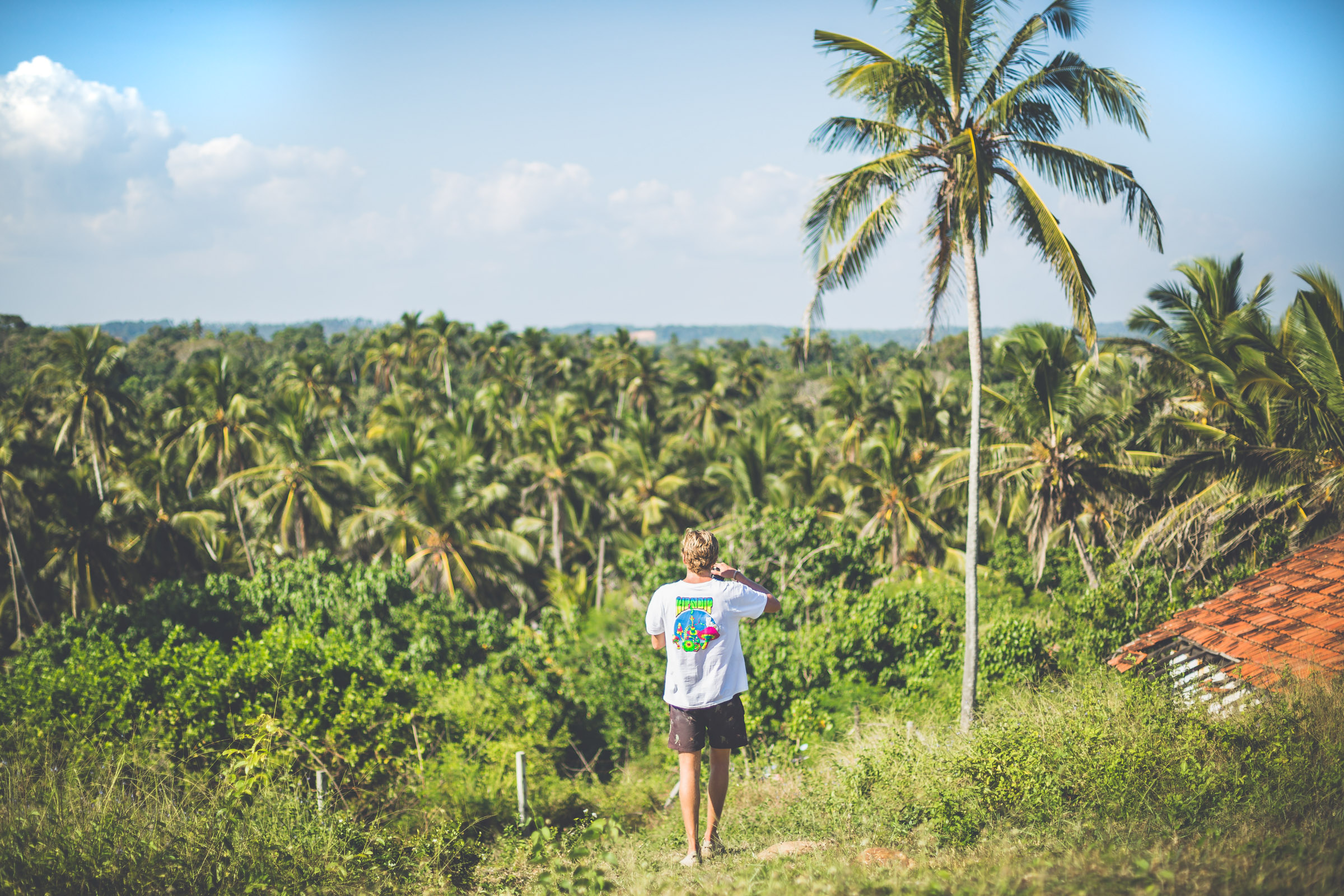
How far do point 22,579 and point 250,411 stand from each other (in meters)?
8.23

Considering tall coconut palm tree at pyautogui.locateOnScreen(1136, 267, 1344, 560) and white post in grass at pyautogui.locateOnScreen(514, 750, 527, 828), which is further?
tall coconut palm tree at pyautogui.locateOnScreen(1136, 267, 1344, 560)

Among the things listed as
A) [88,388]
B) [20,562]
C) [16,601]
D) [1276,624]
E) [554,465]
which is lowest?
[16,601]

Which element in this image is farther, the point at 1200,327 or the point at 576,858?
the point at 1200,327

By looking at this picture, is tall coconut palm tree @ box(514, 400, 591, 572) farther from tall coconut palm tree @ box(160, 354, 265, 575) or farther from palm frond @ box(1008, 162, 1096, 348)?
Result: palm frond @ box(1008, 162, 1096, 348)

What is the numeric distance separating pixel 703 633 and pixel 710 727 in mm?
609

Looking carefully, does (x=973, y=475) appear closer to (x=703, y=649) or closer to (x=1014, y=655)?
(x=1014, y=655)

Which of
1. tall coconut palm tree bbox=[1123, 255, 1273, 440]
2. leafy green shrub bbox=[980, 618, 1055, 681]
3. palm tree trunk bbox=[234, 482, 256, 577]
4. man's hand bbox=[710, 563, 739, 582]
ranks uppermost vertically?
tall coconut palm tree bbox=[1123, 255, 1273, 440]

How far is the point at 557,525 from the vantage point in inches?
1095

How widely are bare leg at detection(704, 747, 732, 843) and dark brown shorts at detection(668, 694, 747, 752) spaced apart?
0.43 feet

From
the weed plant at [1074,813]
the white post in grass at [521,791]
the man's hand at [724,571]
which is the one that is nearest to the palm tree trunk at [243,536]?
the white post in grass at [521,791]

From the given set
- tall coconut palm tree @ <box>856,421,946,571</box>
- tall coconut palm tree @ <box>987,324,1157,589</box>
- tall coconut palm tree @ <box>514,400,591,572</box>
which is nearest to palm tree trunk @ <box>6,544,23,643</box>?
tall coconut palm tree @ <box>514,400,591,572</box>

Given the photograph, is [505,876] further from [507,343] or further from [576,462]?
[507,343]

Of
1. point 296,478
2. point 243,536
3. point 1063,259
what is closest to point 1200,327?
point 1063,259

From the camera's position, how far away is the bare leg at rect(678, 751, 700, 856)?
171 inches
